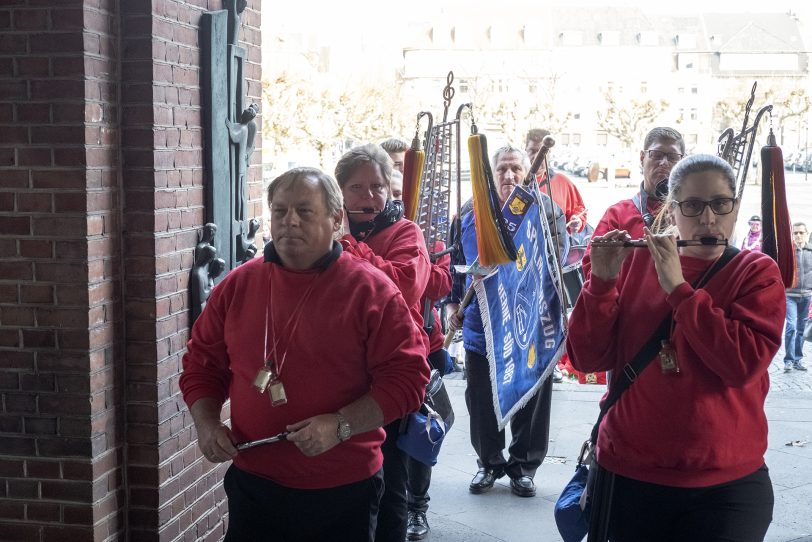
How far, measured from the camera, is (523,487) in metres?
5.71

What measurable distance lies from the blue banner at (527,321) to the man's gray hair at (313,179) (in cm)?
230

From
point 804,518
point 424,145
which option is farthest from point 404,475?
point 804,518

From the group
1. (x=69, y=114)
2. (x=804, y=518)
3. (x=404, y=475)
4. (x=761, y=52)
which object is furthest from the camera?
(x=761, y=52)

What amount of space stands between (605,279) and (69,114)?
1876 millimetres

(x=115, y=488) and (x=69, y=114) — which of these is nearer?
(x=69, y=114)

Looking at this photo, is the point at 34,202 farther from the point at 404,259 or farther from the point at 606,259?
the point at 606,259

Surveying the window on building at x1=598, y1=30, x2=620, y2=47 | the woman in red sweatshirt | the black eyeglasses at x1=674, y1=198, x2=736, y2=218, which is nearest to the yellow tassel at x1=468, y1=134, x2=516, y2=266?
the woman in red sweatshirt

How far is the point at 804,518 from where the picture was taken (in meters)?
5.39

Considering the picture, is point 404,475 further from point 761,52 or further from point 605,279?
point 761,52

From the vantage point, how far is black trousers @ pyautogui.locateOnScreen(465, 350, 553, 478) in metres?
5.65

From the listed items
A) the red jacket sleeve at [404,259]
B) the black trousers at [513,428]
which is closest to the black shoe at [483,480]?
the black trousers at [513,428]

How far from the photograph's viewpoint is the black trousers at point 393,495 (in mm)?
3942

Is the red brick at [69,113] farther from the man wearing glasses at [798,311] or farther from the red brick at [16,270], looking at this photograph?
the man wearing glasses at [798,311]

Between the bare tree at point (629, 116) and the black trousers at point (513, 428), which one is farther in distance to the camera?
the bare tree at point (629, 116)
